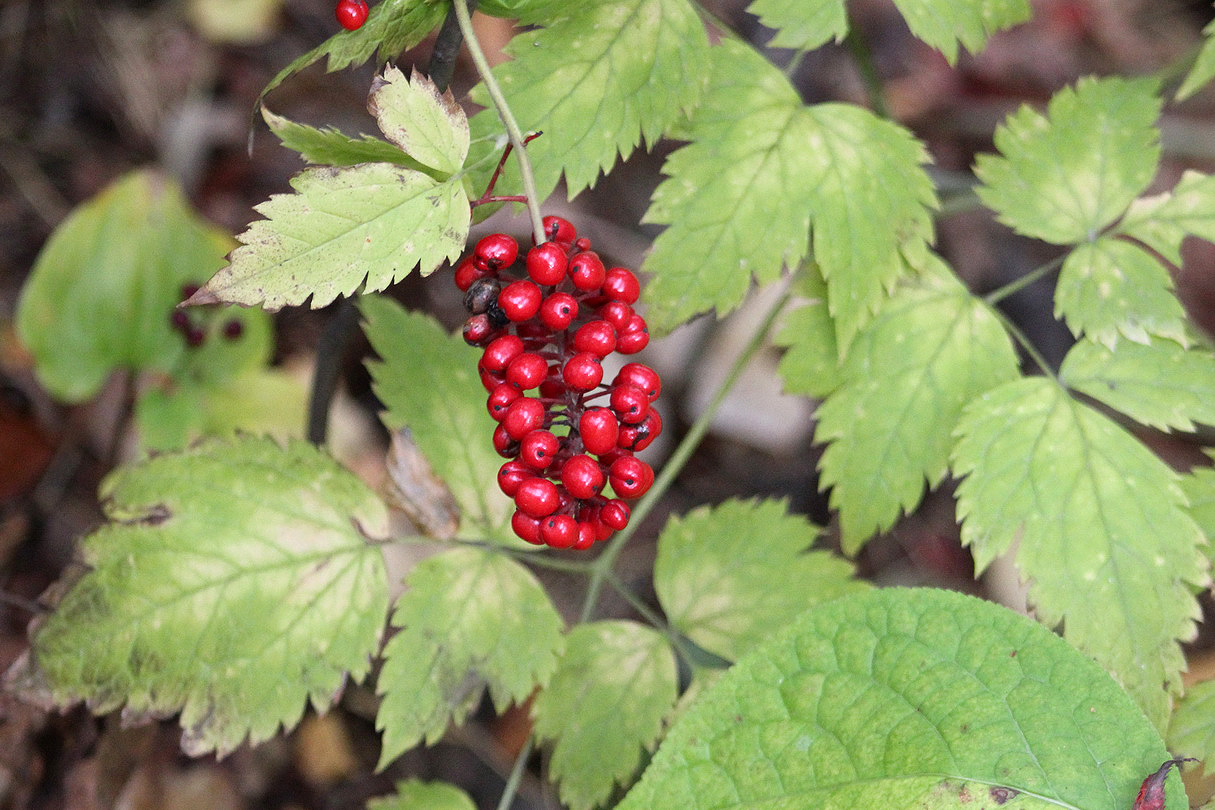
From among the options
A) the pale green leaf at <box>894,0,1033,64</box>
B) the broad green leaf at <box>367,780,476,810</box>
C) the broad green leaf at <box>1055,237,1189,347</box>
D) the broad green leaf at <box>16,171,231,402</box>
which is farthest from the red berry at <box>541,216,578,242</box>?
the broad green leaf at <box>16,171,231,402</box>

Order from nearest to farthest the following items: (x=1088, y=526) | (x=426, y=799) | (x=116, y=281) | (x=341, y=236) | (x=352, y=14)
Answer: (x=341, y=236)
(x=352, y=14)
(x=1088, y=526)
(x=426, y=799)
(x=116, y=281)

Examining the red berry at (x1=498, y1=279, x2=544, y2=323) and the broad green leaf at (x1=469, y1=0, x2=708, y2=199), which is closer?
the red berry at (x1=498, y1=279, x2=544, y2=323)

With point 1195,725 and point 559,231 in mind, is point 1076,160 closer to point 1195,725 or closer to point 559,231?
point 1195,725

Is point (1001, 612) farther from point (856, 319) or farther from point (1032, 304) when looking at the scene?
point (1032, 304)

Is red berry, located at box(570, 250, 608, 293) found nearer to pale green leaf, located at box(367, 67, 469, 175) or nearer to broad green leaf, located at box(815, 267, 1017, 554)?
pale green leaf, located at box(367, 67, 469, 175)

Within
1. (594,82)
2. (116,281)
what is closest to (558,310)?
(594,82)

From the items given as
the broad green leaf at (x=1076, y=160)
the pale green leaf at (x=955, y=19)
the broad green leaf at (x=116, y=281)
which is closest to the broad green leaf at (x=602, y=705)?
the broad green leaf at (x=1076, y=160)

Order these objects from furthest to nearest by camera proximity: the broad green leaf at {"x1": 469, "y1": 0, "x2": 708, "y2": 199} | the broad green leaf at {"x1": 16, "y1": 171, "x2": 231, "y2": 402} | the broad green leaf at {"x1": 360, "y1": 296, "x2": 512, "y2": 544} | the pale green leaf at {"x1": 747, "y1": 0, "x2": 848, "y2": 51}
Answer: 1. the broad green leaf at {"x1": 16, "y1": 171, "x2": 231, "y2": 402}
2. the broad green leaf at {"x1": 360, "y1": 296, "x2": 512, "y2": 544}
3. the pale green leaf at {"x1": 747, "y1": 0, "x2": 848, "y2": 51}
4. the broad green leaf at {"x1": 469, "y1": 0, "x2": 708, "y2": 199}
